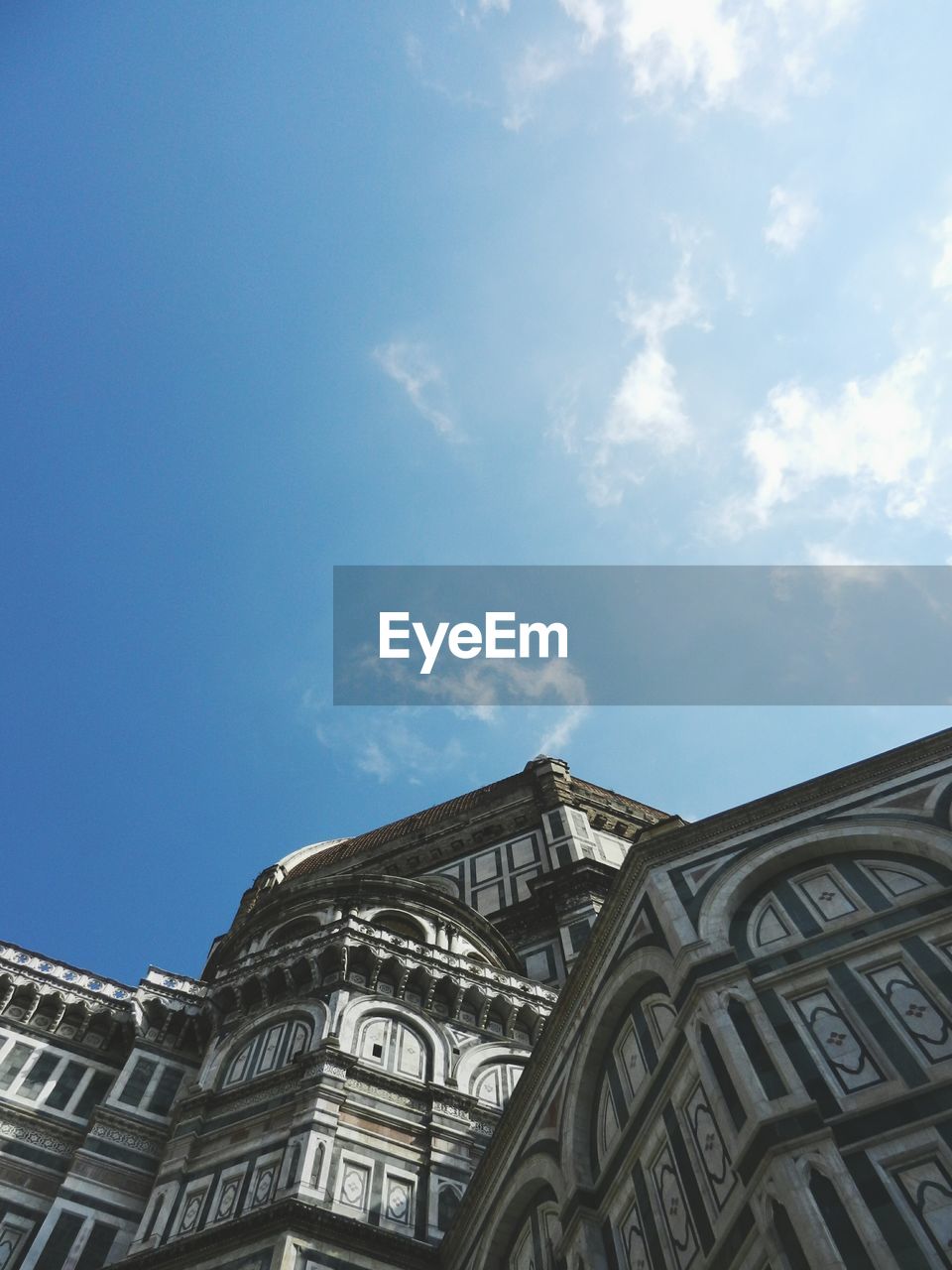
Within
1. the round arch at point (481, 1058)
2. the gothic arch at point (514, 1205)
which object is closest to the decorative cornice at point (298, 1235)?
the gothic arch at point (514, 1205)

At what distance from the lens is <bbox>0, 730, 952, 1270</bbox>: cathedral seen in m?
8.12

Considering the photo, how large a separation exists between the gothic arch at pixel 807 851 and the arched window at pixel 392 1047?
803cm

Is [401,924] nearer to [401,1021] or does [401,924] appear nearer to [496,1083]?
[401,1021]

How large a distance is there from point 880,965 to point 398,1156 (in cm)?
867

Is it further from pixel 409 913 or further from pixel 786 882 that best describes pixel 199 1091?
pixel 786 882

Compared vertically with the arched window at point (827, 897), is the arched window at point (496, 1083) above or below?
above

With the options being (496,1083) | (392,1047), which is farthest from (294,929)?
(496,1083)

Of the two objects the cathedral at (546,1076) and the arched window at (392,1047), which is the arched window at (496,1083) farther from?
the arched window at (392,1047)

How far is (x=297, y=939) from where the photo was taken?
65.4 ft

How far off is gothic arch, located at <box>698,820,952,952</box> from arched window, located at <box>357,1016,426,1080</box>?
8.03 metres

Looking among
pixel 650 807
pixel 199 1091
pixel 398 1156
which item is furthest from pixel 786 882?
pixel 650 807

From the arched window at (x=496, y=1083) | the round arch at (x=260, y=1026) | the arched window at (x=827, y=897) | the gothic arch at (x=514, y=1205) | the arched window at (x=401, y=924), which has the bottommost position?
the gothic arch at (x=514, y=1205)

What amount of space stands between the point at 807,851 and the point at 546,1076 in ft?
13.7

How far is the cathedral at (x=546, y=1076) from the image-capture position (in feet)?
26.6
